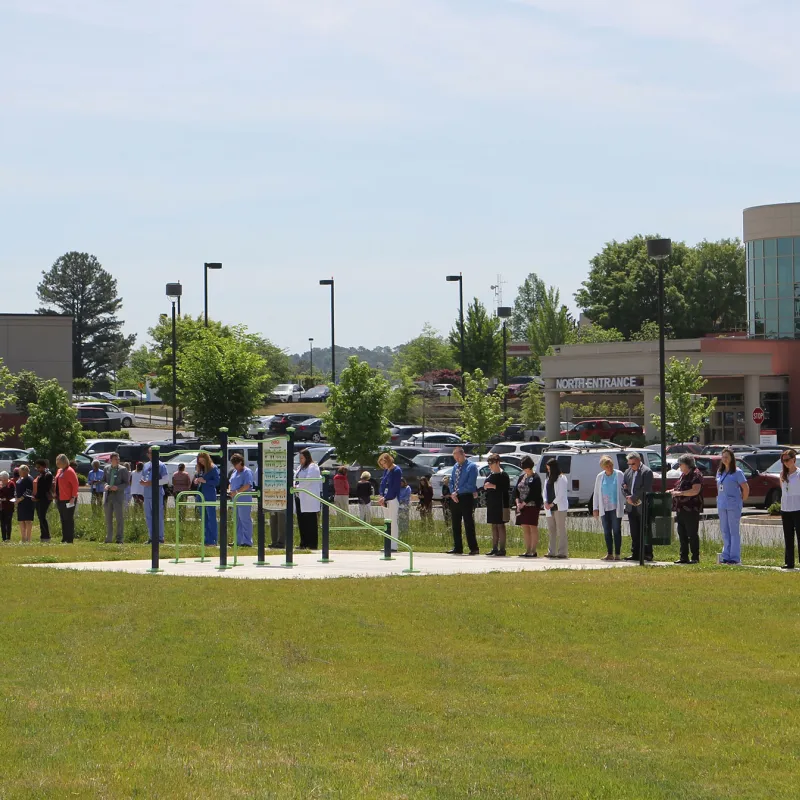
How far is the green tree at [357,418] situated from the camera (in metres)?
41.7

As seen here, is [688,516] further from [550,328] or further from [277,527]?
[550,328]

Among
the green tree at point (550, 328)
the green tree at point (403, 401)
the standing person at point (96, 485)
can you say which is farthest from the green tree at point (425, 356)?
the standing person at point (96, 485)

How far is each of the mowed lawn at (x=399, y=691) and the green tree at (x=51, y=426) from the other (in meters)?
29.2

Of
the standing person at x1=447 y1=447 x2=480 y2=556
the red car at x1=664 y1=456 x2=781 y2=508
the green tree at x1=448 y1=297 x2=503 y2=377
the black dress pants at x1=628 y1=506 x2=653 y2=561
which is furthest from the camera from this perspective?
the green tree at x1=448 y1=297 x2=503 y2=377

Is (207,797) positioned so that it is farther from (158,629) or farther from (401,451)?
(401,451)

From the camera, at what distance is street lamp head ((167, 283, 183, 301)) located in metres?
46.4

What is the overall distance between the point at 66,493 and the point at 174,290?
24381mm

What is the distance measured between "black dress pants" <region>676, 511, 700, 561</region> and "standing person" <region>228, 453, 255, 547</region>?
709cm

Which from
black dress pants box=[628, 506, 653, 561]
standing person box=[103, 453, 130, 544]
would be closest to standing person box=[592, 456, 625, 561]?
black dress pants box=[628, 506, 653, 561]

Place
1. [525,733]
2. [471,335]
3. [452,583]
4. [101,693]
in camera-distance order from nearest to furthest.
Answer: [525,733] → [101,693] → [452,583] → [471,335]

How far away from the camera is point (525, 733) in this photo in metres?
8.27

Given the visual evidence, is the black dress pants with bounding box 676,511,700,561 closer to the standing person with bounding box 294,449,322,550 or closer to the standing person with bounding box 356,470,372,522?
the standing person with bounding box 294,449,322,550

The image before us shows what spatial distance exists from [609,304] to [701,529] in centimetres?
8983

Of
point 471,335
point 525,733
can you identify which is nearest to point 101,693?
point 525,733
